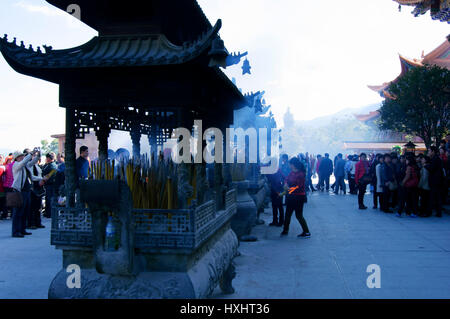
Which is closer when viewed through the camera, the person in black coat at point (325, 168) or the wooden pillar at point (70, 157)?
the wooden pillar at point (70, 157)

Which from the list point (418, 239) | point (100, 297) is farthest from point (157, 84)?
point (418, 239)

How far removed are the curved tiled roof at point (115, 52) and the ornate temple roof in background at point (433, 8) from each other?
9256 millimetres

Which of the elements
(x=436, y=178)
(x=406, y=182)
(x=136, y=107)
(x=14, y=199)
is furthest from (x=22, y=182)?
(x=436, y=178)

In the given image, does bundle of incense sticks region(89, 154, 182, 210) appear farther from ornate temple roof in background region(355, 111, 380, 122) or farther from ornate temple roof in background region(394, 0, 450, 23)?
ornate temple roof in background region(355, 111, 380, 122)

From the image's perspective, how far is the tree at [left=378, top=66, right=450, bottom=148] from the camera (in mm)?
21016

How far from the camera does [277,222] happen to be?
1143 cm

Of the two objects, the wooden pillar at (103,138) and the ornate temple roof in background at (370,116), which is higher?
the ornate temple roof in background at (370,116)

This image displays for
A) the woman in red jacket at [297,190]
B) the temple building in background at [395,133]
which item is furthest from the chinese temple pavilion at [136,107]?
the temple building in background at [395,133]

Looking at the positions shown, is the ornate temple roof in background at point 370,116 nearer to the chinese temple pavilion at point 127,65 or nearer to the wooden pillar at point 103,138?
the wooden pillar at point 103,138

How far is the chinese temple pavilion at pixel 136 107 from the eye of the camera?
3.98 m

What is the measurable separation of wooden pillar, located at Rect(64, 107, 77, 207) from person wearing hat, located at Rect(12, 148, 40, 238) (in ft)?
16.5

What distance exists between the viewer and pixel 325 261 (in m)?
7.34
